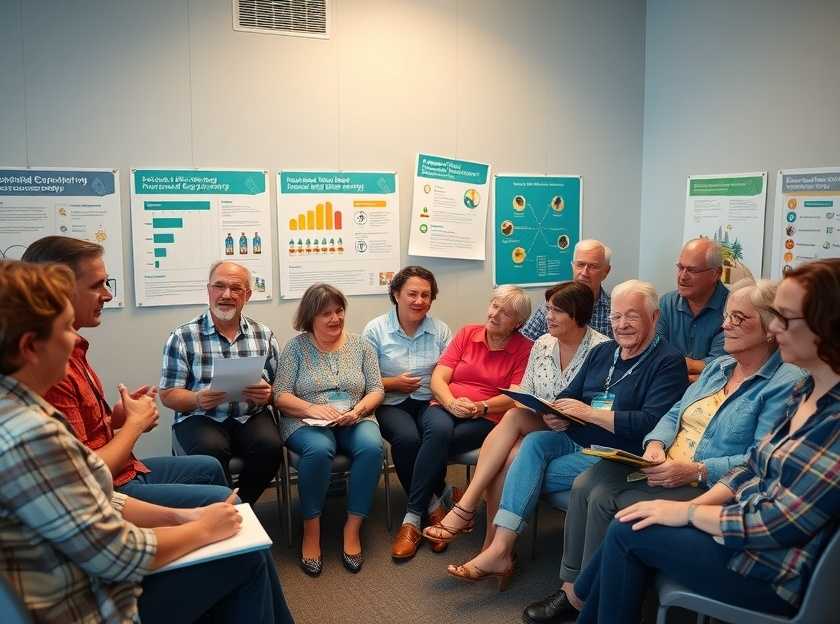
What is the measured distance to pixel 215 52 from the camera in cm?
368

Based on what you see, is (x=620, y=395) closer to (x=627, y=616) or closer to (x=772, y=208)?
(x=627, y=616)

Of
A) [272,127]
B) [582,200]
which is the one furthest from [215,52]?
[582,200]

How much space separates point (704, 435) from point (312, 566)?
5.72 ft

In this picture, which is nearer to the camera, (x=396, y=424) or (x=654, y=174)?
(x=396, y=424)

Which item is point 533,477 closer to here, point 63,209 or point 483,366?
point 483,366

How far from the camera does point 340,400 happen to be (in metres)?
3.42

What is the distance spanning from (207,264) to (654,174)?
3.09 m

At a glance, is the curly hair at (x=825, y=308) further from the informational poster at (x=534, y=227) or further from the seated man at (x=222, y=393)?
the informational poster at (x=534, y=227)

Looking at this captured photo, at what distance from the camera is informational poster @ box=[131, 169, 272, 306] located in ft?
11.9

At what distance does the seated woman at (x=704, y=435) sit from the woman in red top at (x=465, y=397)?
0.78 m

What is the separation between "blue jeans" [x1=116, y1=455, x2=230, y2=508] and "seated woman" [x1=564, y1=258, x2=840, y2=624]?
134 cm

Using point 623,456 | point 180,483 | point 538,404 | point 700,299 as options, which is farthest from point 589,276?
point 180,483

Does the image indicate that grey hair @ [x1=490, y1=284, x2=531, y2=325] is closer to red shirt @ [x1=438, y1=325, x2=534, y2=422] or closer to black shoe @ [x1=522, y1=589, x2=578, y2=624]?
red shirt @ [x1=438, y1=325, x2=534, y2=422]

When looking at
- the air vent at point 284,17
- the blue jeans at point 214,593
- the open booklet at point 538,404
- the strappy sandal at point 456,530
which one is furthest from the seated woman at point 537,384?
the air vent at point 284,17
